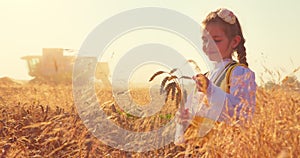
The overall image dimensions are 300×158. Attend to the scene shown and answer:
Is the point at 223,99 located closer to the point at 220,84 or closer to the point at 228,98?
the point at 228,98

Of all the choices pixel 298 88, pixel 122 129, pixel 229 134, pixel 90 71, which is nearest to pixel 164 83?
pixel 229 134

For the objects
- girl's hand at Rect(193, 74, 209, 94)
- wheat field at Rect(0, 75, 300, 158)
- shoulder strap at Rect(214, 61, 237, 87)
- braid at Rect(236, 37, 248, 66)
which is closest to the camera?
wheat field at Rect(0, 75, 300, 158)

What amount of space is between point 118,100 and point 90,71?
1.16m

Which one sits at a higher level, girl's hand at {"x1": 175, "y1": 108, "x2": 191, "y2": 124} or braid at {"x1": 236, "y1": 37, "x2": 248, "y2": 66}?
braid at {"x1": 236, "y1": 37, "x2": 248, "y2": 66}

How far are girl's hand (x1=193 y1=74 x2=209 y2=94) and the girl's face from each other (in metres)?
0.39

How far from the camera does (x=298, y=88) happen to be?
2725 millimetres

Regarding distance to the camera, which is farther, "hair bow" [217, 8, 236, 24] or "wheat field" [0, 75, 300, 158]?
"hair bow" [217, 8, 236, 24]

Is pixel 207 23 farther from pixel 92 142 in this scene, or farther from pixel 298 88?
pixel 92 142

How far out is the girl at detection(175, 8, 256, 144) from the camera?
2.59 meters

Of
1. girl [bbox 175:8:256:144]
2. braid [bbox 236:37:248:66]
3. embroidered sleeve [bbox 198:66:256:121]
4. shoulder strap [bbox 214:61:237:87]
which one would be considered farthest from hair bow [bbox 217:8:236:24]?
embroidered sleeve [bbox 198:66:256:121]

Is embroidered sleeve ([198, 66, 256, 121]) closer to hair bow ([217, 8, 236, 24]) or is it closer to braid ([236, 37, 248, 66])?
braid ([236, 37, 248, 66])

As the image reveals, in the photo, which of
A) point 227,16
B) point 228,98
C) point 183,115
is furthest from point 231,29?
point 183,115

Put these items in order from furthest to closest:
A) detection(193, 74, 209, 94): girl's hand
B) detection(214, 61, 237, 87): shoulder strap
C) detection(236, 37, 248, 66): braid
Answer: detection(236, 37, 248, 66): braid
detection(214, 61, 237, 87): shoulder strap
detection(193, 74, 209, 94): girl's hand

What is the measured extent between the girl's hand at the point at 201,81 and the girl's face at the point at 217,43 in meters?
0.39
